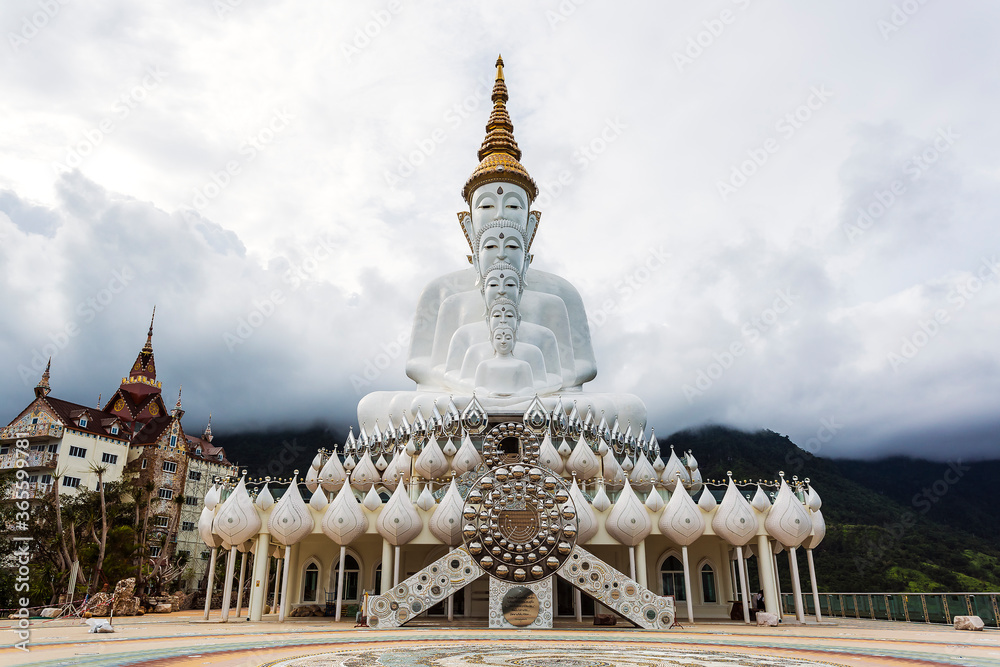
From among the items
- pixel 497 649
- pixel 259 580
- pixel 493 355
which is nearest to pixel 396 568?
pixel 259 580

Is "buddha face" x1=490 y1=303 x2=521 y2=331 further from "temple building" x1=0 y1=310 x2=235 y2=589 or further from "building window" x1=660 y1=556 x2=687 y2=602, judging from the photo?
"temple building" x1=0 y1=310 x2=235 y2=589

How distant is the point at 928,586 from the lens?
35375 mm

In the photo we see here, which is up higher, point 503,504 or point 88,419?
point 88,419

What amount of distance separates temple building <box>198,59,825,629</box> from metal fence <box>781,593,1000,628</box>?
118 inches

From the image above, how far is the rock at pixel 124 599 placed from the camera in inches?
918

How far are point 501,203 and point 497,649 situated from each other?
19884mm

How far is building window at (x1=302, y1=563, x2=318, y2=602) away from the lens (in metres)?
21.0

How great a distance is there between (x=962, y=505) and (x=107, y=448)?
2926 inches

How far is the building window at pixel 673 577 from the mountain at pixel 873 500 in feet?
11.7

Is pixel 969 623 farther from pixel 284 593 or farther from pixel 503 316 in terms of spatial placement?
pixel 284 593

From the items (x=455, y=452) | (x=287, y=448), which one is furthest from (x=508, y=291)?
(x=287, y=448)

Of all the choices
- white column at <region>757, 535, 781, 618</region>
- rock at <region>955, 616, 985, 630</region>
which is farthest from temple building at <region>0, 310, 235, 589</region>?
rock at <region>955, 616, 985, 630</region>

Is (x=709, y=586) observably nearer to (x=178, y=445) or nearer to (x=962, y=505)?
(x=178, y=445)

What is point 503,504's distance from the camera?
47.8ft
